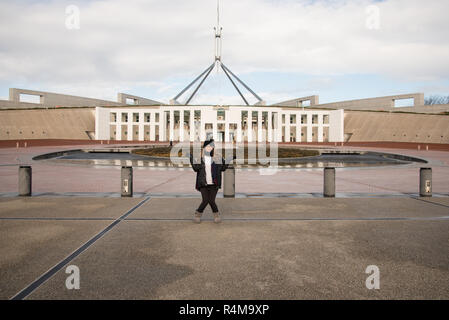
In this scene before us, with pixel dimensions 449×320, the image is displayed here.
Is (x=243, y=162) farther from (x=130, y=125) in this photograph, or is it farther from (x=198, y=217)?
(x=130, y=125)

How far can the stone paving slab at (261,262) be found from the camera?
3.23 m

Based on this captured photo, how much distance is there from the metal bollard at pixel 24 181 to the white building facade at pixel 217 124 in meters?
57.0

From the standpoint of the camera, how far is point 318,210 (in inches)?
281

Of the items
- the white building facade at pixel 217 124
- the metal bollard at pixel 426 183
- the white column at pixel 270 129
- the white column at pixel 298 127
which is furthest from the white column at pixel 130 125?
the metal bollard at pixel 426 183

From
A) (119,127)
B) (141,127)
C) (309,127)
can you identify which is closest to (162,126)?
(141,127)

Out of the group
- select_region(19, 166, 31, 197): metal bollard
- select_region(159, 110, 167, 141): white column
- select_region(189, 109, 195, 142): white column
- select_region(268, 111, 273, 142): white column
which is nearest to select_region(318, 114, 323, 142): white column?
select_region(268, 111, 273, 142): white column

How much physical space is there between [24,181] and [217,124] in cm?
6220

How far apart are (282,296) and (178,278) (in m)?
1.22

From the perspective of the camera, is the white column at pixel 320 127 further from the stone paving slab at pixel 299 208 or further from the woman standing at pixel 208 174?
the woman standing at pixel 208 174

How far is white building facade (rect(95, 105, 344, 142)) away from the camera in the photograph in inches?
2608

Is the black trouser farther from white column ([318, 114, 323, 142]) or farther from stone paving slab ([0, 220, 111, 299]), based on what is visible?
white column ([318, 114, 323, 142])

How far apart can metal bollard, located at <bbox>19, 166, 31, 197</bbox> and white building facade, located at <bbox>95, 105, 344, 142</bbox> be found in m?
57.0

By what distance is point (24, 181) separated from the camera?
8500mm
